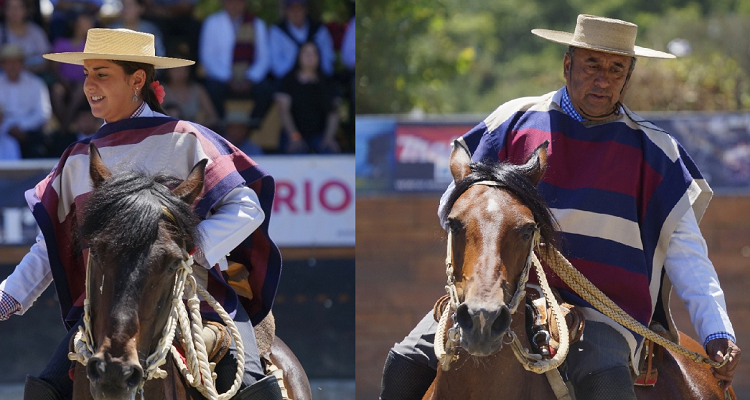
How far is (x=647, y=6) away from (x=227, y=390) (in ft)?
116

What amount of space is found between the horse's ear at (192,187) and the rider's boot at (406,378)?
45.5 inches

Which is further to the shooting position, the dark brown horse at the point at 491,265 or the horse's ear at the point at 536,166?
the horse's ear at the point at 536,166

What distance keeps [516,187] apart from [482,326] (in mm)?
635

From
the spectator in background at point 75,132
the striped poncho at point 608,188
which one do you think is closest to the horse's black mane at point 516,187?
the striped poncho at point 608,188

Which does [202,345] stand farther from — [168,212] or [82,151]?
[82,151]

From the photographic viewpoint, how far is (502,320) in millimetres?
3379

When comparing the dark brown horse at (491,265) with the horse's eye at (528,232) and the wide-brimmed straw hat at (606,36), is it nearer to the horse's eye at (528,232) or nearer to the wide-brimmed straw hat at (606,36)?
the horse's eye at (528,232)

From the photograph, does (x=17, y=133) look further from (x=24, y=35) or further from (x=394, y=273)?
(x=394, y=273)

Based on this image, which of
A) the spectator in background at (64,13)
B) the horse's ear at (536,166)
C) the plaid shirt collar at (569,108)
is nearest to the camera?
the horse's ear at (536,166)

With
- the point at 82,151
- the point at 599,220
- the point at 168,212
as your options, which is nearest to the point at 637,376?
the point at 599,220

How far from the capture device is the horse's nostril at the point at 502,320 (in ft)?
11.0

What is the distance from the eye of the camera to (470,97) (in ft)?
115

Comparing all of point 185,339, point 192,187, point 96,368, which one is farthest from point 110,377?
point 192,187

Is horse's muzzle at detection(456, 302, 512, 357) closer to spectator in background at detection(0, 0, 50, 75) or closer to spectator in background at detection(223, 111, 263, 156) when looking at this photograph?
spectator in background at detection(223, 111, 263, 156)
